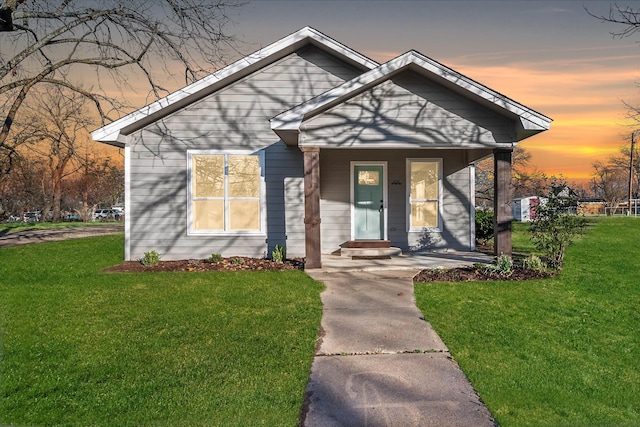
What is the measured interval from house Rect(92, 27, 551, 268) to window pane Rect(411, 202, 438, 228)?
3cm

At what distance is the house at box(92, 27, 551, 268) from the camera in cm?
966

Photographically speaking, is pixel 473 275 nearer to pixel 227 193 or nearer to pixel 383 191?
pixel 383 191

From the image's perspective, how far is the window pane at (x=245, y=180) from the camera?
1191cm

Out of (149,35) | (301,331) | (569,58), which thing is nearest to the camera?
(301,331)

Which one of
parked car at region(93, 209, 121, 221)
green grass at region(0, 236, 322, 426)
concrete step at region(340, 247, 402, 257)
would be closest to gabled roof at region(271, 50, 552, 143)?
green grass at region(0, 236, 322, 426)

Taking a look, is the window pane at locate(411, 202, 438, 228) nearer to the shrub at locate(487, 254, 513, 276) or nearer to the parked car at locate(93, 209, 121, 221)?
the shrub at locate(487, 254, 513, 276)

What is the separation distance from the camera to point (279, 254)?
10.9m

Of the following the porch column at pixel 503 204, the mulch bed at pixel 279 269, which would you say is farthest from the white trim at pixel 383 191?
the porch column at pixel 503 204

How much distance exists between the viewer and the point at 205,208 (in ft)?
39.0

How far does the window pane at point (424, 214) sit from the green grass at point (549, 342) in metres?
4.09

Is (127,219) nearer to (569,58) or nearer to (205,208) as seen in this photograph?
(205,208)

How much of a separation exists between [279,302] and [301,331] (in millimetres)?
1369

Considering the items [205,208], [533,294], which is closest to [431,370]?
[533,294]

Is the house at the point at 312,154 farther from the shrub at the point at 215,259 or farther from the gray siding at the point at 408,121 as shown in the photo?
the shrub at the point at 215,259
